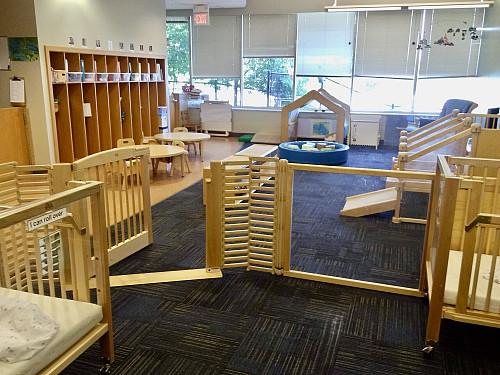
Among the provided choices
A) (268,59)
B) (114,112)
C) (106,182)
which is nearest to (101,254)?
(106,182)

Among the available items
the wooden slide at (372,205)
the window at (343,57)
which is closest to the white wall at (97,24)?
the window at (343,57)

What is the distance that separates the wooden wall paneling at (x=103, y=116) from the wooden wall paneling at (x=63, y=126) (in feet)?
2.81

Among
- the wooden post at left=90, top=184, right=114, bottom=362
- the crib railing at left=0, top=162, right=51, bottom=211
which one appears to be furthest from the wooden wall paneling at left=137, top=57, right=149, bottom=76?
the wooden post at left=90, top=184, right=114, bottom=362

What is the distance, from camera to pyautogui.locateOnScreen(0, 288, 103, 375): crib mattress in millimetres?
1902

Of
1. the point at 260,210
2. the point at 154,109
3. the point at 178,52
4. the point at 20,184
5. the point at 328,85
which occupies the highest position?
the point at 178,52

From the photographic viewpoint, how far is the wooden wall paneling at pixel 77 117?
292 inches

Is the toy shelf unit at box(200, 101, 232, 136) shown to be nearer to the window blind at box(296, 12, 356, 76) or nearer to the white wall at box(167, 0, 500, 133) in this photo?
the white wall at box(167, 0, 500, 133)

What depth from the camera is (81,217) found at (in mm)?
2652

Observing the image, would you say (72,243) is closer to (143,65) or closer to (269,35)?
(143,65)

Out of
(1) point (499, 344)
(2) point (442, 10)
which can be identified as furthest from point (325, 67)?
(1) point (499, 344)

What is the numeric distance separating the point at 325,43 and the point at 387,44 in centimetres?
151

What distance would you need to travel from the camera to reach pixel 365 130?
428 inches

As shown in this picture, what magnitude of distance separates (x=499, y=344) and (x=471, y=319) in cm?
48

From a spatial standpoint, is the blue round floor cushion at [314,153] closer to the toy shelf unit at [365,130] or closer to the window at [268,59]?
the toy shelf unit at [365,130]
